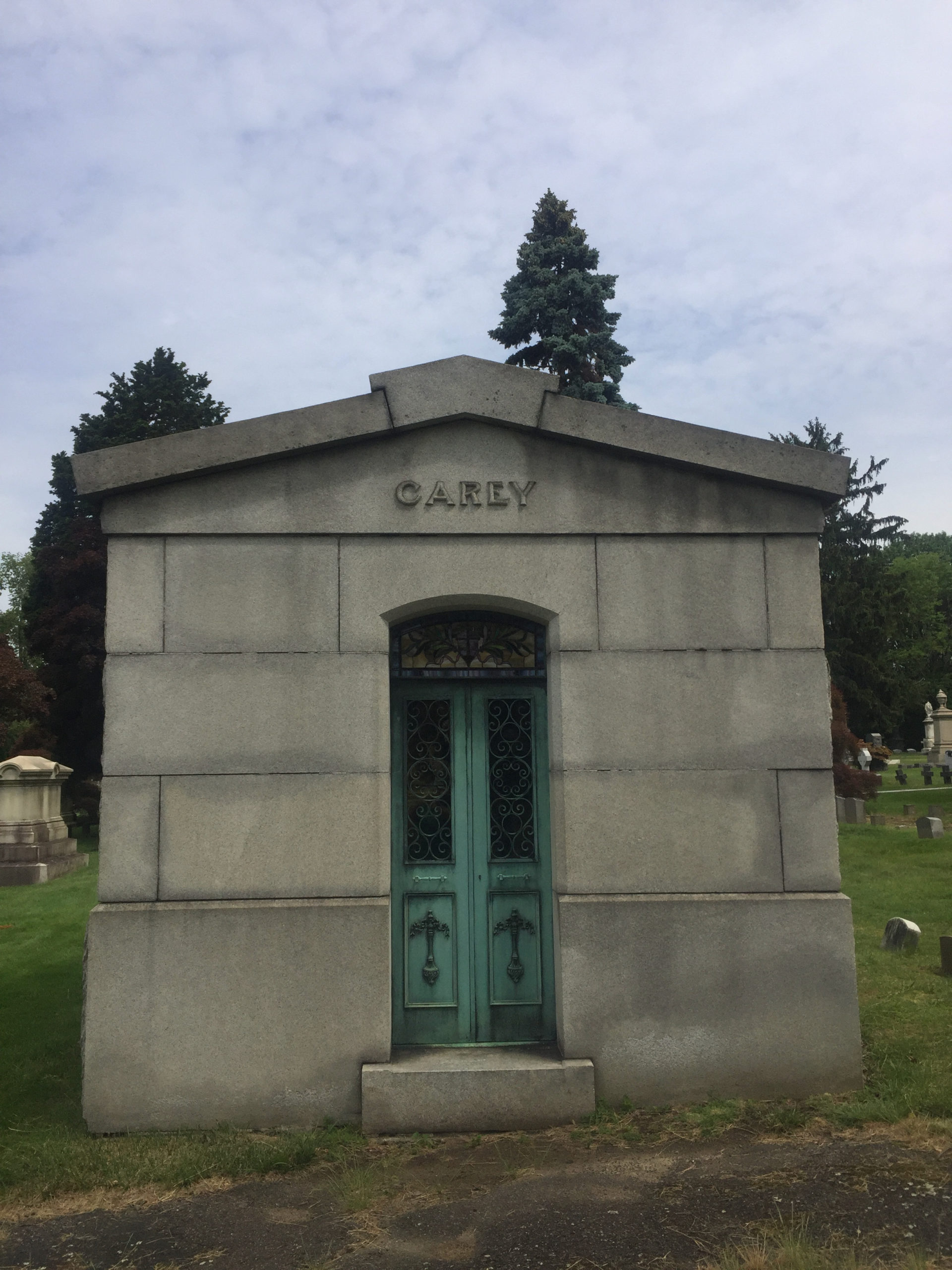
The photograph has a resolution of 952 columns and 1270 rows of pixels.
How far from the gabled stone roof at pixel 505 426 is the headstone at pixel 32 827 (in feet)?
44.9

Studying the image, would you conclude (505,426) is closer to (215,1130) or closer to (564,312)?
(215,1130)

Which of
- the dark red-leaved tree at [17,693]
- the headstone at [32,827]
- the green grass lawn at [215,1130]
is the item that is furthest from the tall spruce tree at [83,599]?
the green grass lawn at [215,1130]

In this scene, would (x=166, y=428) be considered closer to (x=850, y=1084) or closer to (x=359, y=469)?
(x=359, y=469)

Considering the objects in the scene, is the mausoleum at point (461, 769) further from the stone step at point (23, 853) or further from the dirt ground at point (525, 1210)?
the stone step at point (23, 853)

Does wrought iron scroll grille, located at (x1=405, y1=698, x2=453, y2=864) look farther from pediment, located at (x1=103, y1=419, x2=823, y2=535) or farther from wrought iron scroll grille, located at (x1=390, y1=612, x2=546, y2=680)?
pediment, located at (x1=103, y1=419, x2=823, y2=535)

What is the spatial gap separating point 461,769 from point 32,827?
14.9m

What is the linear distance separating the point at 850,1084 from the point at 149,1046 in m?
4.28

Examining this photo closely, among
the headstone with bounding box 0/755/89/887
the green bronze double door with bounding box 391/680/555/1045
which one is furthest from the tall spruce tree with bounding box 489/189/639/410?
the green bronze double door with bounding box 391/680/555/1045

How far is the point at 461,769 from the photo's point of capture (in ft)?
21.1

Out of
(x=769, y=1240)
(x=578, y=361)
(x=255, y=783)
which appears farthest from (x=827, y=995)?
(x=578, y=361)

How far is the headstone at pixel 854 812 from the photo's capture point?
21.8 m

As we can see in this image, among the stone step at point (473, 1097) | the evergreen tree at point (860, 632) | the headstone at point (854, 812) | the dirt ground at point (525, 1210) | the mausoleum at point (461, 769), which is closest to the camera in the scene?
the dirt ground at point (525, 1210)

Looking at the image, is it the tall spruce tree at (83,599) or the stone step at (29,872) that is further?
the tall spruce tree at (83,599)

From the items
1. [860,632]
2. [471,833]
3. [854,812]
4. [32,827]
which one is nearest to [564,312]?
[854,812]
